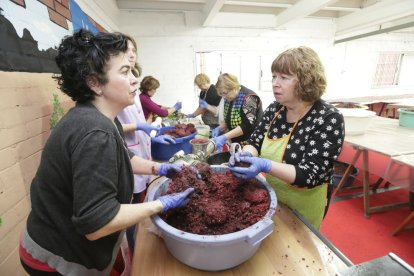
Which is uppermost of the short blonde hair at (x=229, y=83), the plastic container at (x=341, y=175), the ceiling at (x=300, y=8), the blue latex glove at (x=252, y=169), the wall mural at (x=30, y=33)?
the ceiling at (x=300, y=8)

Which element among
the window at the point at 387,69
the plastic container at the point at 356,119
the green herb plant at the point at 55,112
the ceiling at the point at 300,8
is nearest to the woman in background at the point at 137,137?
the green herb plant at the point at 55,112

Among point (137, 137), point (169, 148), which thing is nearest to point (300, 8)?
point (169, 148)

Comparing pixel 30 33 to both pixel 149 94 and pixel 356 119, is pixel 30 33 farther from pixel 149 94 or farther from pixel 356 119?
pixel 356 119

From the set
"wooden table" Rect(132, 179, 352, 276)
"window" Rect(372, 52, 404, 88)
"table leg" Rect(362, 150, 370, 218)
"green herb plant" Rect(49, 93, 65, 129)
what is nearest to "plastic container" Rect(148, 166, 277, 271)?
"wooden table" Rect(132, 179, 352, 276)

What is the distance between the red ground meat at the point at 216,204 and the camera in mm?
815

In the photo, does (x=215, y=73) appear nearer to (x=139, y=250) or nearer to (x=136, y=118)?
(x=136, y=118)

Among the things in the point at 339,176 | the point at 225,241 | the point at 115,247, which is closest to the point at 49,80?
the point at 115,247

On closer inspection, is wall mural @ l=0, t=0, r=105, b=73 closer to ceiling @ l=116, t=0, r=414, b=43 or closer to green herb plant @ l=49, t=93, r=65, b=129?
green herb plant @ l=49, t=93, r=65, b=129

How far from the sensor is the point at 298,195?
3.89ft

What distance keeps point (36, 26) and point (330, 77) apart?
6777 millimetres

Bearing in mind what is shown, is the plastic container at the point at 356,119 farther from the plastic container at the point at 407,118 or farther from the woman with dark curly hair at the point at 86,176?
the woman with dark curly hair at the point at 86,176

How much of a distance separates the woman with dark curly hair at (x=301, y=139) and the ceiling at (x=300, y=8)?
2.91 meters

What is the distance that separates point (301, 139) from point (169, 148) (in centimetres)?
116

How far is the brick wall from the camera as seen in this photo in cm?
92
